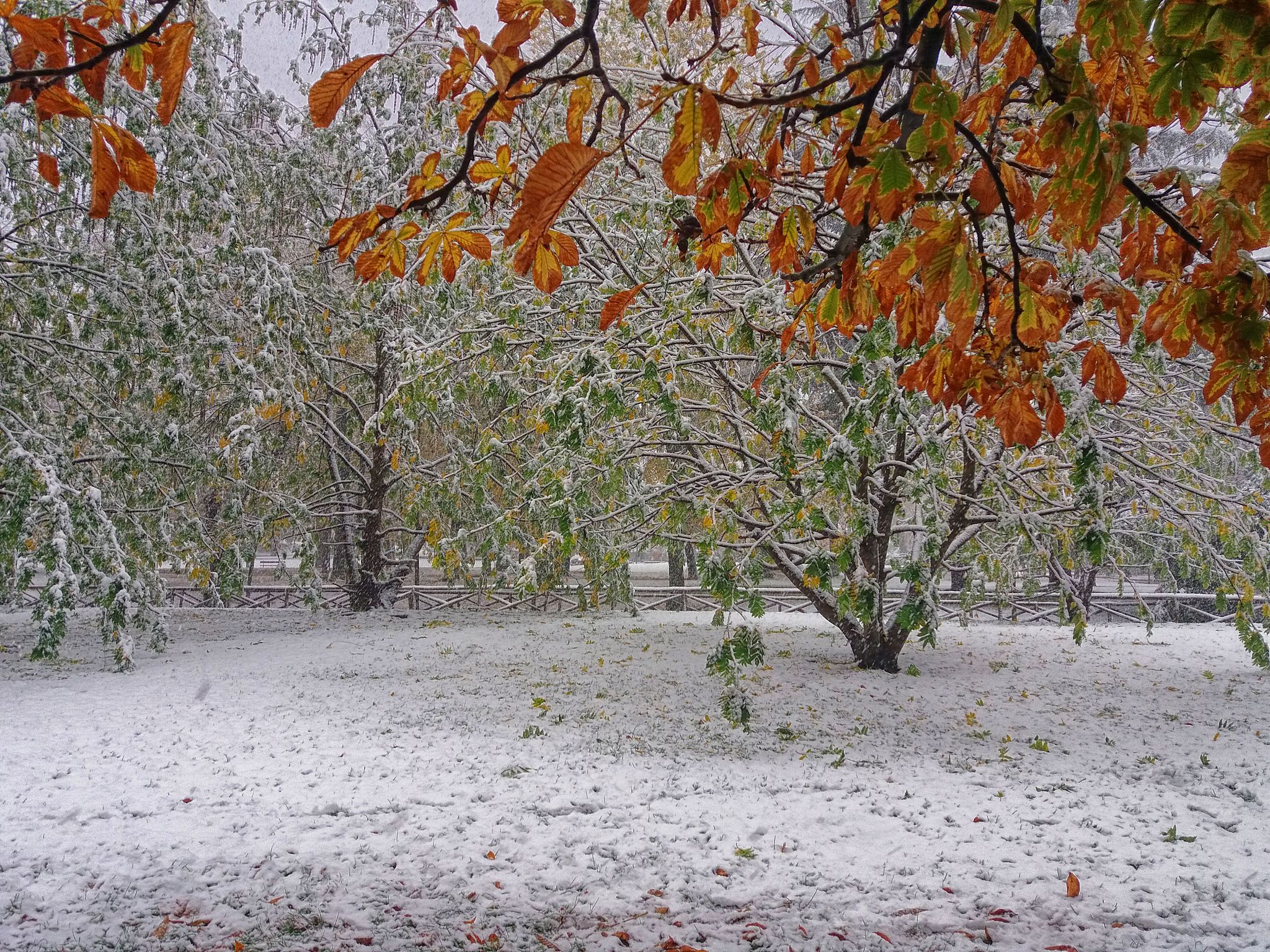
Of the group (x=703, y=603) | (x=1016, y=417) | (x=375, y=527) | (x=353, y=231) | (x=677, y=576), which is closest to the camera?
(x=353, y=231)

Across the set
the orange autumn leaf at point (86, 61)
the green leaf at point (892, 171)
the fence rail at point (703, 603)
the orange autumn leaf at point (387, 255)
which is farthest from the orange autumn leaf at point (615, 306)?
the fence rail at point (703, 603)

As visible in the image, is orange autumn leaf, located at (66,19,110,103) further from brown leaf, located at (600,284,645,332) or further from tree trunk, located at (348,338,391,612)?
tree trunk, located at (348,338,391,612)

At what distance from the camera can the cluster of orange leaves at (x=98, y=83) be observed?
1233mm

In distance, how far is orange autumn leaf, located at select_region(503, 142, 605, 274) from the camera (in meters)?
1.07

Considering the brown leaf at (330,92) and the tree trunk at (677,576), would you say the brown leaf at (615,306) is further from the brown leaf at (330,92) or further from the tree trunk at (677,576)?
the tree trunk at (677,576)

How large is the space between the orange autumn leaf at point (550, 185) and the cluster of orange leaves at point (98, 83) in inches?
22.1

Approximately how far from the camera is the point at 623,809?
4.11 metres

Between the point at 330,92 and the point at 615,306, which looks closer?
the point at 330,92

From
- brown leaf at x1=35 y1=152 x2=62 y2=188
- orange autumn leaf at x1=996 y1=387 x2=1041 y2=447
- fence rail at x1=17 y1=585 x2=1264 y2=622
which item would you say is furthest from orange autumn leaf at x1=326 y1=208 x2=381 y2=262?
fence rail at x1=17 y1=585 x2=1264 y2=622

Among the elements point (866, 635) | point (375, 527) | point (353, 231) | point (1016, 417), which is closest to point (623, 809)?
point (1016, 417)

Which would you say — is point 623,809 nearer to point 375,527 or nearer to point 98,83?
point 98,83

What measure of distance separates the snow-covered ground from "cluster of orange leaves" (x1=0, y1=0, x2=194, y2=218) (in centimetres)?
267

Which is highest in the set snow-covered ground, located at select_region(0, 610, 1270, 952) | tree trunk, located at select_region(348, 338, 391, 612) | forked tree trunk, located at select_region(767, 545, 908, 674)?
tree trunk, located at select_region(348, 338, 391, 612)

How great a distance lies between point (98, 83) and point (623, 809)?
385 cm
